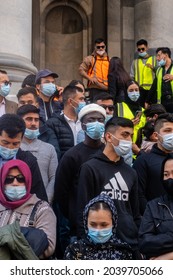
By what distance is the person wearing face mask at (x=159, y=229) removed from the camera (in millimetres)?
6074

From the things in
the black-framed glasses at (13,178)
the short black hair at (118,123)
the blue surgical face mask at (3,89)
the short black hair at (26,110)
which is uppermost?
the blue surgical face mask at (3,89)

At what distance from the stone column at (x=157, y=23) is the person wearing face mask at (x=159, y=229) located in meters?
9.76

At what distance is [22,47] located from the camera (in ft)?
43.7

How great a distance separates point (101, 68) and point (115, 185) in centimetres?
677

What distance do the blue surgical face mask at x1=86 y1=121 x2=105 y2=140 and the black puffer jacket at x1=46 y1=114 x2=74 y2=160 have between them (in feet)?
2.47

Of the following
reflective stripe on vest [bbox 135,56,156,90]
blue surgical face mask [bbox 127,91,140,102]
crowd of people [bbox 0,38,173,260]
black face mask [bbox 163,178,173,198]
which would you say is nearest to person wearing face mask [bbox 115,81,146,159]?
blue surgical face mask [bbox 127,91,140,102]

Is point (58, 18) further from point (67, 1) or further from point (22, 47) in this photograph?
point (22, 47)

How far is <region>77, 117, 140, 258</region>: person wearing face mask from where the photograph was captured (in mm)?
6859

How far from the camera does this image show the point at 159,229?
621 centimetres

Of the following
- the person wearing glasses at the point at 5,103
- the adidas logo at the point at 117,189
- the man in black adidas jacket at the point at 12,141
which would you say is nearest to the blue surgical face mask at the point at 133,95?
the person wearing glasses at the point at 5,103

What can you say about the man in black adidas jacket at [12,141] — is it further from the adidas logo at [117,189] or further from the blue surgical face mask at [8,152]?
the adidas logo at [117,189]

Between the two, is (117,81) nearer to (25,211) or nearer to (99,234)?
(25,211)

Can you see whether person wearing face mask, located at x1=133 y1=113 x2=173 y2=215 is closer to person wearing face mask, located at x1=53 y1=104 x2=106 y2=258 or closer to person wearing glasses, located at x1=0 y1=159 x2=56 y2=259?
person wearing face mask, located at x1=53 y1=104 x2=106 y2=258

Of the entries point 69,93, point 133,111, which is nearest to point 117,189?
point 69,93
